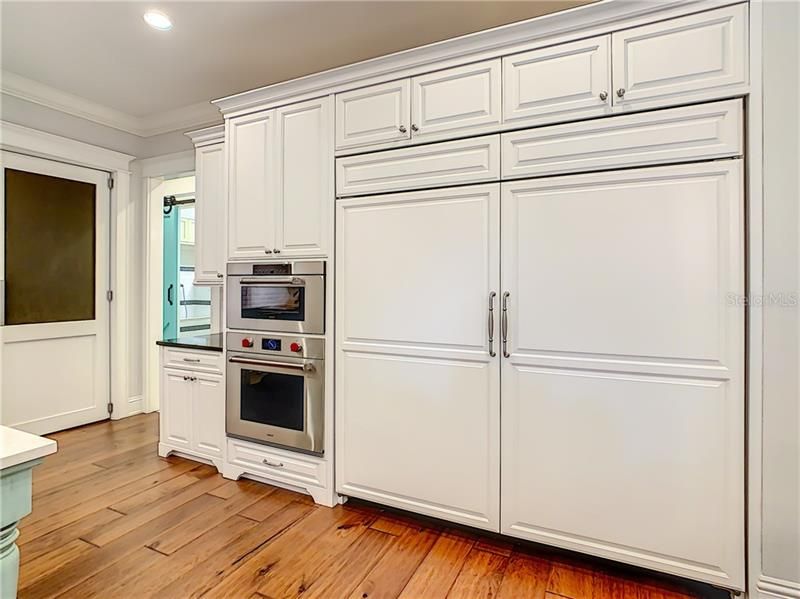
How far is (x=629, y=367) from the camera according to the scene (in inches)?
72.8

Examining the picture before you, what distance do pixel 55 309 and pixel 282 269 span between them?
249cm

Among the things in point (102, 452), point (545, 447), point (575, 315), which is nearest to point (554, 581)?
point (545, 447)

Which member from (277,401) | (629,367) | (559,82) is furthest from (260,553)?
(559,82)

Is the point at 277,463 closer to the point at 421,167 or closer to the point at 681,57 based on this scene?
the point at 421,167

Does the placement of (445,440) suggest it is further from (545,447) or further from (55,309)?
(55,309)

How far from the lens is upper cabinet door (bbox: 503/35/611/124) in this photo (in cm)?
189

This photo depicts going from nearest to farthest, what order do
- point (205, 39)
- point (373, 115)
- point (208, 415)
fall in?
point (373, 115) → point (205, 39) → point (208, 415)

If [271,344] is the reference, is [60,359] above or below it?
below

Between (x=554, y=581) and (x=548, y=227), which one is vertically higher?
(x=548, y=227)

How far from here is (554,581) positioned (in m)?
1.88

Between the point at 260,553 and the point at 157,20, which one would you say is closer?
Answer: the point at 260,553

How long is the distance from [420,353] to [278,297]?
3.25 feet

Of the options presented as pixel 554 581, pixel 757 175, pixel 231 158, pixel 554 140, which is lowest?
pixel 554 581
